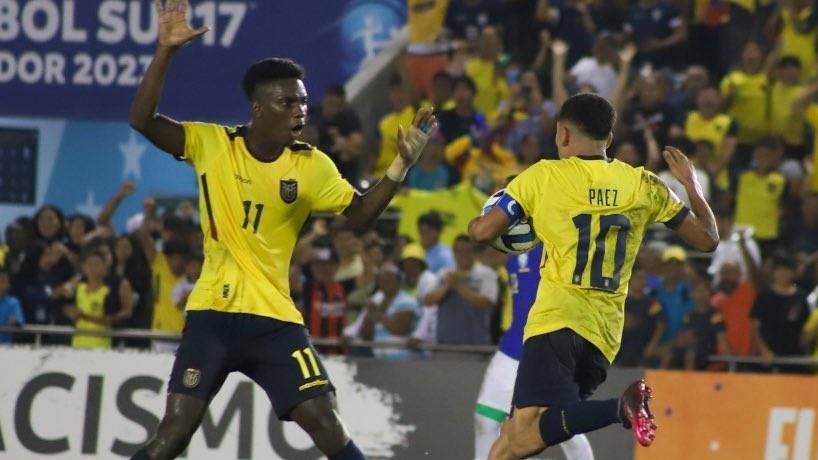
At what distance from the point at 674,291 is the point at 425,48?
5.16 meters

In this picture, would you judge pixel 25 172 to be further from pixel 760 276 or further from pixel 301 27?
pixel 760 276

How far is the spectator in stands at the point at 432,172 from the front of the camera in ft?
57.0

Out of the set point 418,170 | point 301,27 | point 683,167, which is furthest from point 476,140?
point 683,167

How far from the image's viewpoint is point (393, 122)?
18.5m

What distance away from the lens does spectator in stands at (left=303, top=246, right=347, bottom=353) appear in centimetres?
1516

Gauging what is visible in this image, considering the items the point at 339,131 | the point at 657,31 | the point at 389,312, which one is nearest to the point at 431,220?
the point at 389,312

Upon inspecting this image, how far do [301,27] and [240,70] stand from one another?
1.96 feet

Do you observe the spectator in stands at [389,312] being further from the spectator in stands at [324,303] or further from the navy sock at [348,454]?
the navy sock at [348,454]

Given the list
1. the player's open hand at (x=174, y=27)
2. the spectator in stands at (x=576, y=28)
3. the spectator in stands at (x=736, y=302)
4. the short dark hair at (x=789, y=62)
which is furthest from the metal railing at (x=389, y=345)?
the spectator in stands at (x=576, y=28)

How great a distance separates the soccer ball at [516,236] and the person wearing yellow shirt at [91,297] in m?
6.89

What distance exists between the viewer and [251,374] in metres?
9.30

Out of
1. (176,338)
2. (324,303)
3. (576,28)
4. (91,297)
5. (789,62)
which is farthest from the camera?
(576,28)

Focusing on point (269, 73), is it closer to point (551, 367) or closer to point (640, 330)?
point (551, 367)

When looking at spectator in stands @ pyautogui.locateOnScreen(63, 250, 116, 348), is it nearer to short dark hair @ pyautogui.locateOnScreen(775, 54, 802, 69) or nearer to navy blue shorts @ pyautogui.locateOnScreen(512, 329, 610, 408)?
short dark hair @ pyautogui.locateOnScreen(775, 54, 802, 69)
